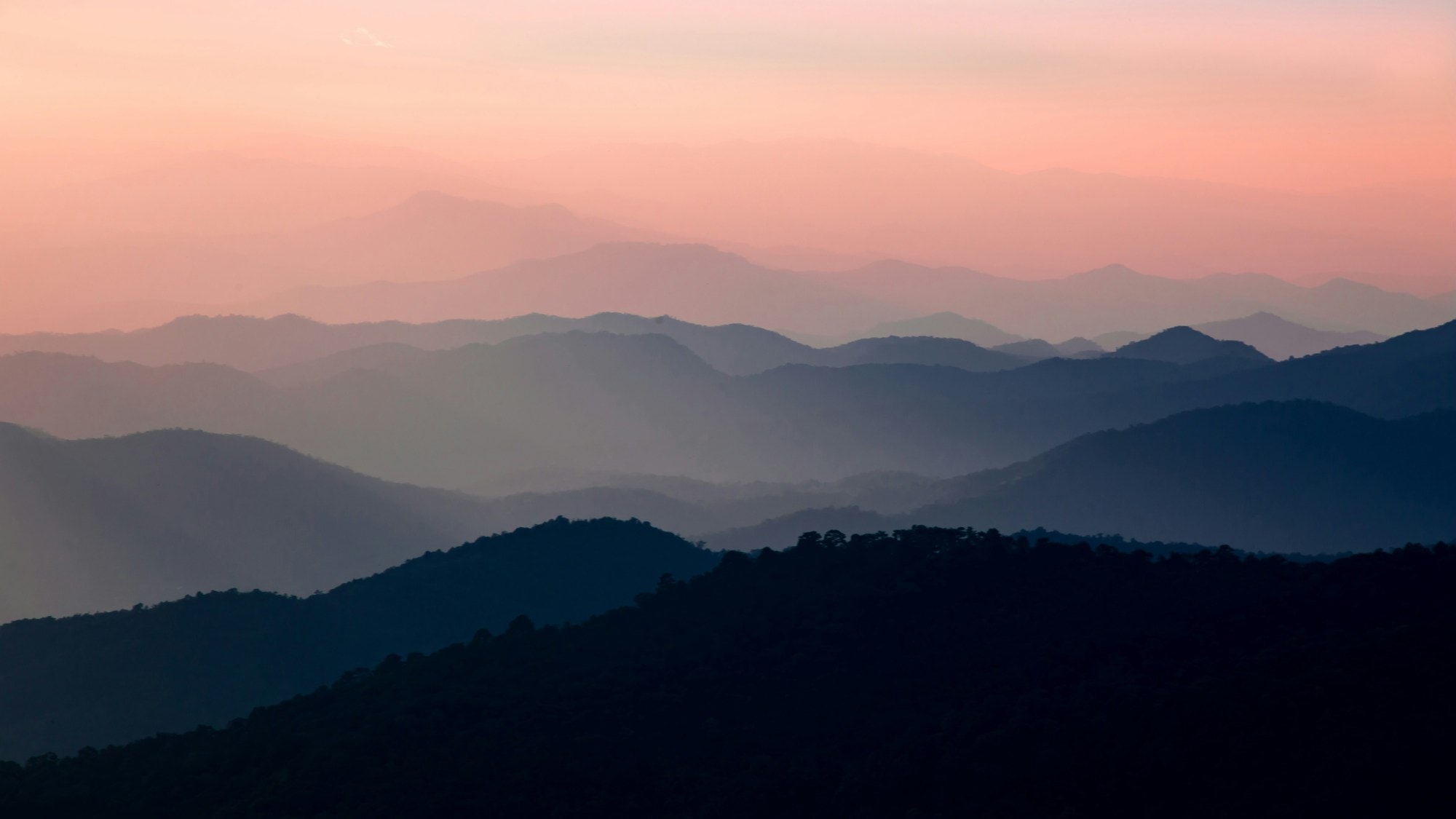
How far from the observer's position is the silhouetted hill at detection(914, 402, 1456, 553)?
540ft

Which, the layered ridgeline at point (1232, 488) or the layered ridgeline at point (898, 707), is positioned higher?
the layered ridgeline at point (1232, 488)

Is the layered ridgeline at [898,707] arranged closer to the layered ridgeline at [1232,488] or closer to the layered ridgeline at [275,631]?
the layered ridgeline at [275,631]

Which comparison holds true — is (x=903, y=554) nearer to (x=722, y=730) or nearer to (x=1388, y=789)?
(x=722, y=730)

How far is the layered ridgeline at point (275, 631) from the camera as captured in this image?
90.0 metres

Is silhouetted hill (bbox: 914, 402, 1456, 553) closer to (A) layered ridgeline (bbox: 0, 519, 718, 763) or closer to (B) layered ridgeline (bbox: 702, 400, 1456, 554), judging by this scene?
(B) layered ridgeline (bbox: 702, 400, 1456, 554)

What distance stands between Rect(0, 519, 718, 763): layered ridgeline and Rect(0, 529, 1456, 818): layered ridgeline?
3257 cm

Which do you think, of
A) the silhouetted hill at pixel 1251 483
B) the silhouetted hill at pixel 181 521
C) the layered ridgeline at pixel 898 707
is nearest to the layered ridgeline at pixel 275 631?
the layered ridgeline at pixel 898 707

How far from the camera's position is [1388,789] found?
112 ft

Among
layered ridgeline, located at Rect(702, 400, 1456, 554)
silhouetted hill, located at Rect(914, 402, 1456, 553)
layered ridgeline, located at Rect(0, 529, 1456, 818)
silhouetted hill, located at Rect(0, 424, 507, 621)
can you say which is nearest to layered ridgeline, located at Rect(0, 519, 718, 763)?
layered ridgeline, located at Rect(0, 529, 1456, 818)

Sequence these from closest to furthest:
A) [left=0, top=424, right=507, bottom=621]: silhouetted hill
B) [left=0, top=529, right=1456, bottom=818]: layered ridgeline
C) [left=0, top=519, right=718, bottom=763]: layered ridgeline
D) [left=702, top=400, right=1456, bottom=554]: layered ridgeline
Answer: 1. [left=0, top=529, right=1456, bottom=818]: layered ridgeline
2. [left=0, top=519, right=718, bottom=763]: layered ridgeline
3. [left=702, top=400, right=1456, bottom=554]: layered ridgeline
4. [left=0, top=424, right=507, bottom=621]: silhouetted hill

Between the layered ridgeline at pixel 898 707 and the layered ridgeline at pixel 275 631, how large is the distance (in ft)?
107

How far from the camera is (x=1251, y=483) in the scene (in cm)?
17225

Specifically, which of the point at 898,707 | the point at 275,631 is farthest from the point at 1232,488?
the point at 898,707

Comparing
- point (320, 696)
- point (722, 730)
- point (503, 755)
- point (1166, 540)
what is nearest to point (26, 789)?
point (320, 696)
